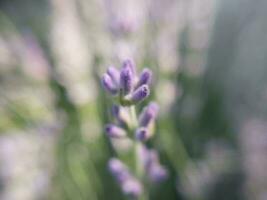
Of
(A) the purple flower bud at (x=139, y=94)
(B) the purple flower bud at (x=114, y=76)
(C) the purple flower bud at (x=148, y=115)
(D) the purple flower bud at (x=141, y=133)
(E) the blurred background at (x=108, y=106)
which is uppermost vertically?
(B) the purple flower bud at (x=114, y=76)

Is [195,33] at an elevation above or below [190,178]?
above

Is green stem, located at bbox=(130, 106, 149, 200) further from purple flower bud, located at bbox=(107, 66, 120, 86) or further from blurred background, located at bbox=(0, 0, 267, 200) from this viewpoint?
blurred background, located at bbox=(0, 0, 267, 200)

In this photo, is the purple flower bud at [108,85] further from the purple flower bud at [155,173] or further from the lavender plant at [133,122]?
the purple flower bud at [155,173]

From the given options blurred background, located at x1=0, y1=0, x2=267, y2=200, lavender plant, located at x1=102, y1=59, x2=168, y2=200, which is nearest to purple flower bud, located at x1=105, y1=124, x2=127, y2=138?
lavender plant, located at x1=102, y1=59, x2=168, y2=200

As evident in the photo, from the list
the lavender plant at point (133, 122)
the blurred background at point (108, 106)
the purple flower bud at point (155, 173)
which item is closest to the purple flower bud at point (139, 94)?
the lavender plant at point (133, 122)

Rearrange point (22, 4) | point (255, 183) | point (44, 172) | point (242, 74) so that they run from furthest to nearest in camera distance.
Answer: point (22, 4)
point (242, 74)
point (44, 172)
point (255, 183)

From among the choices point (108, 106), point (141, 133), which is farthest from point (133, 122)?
point (108, 106)

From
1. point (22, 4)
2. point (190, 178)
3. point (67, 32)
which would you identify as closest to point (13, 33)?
point (67, 32)

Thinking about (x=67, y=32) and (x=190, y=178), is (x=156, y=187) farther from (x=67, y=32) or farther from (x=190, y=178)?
(x=67, y=32)

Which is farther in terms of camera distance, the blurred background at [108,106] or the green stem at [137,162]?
the blurred background at [108,106]
